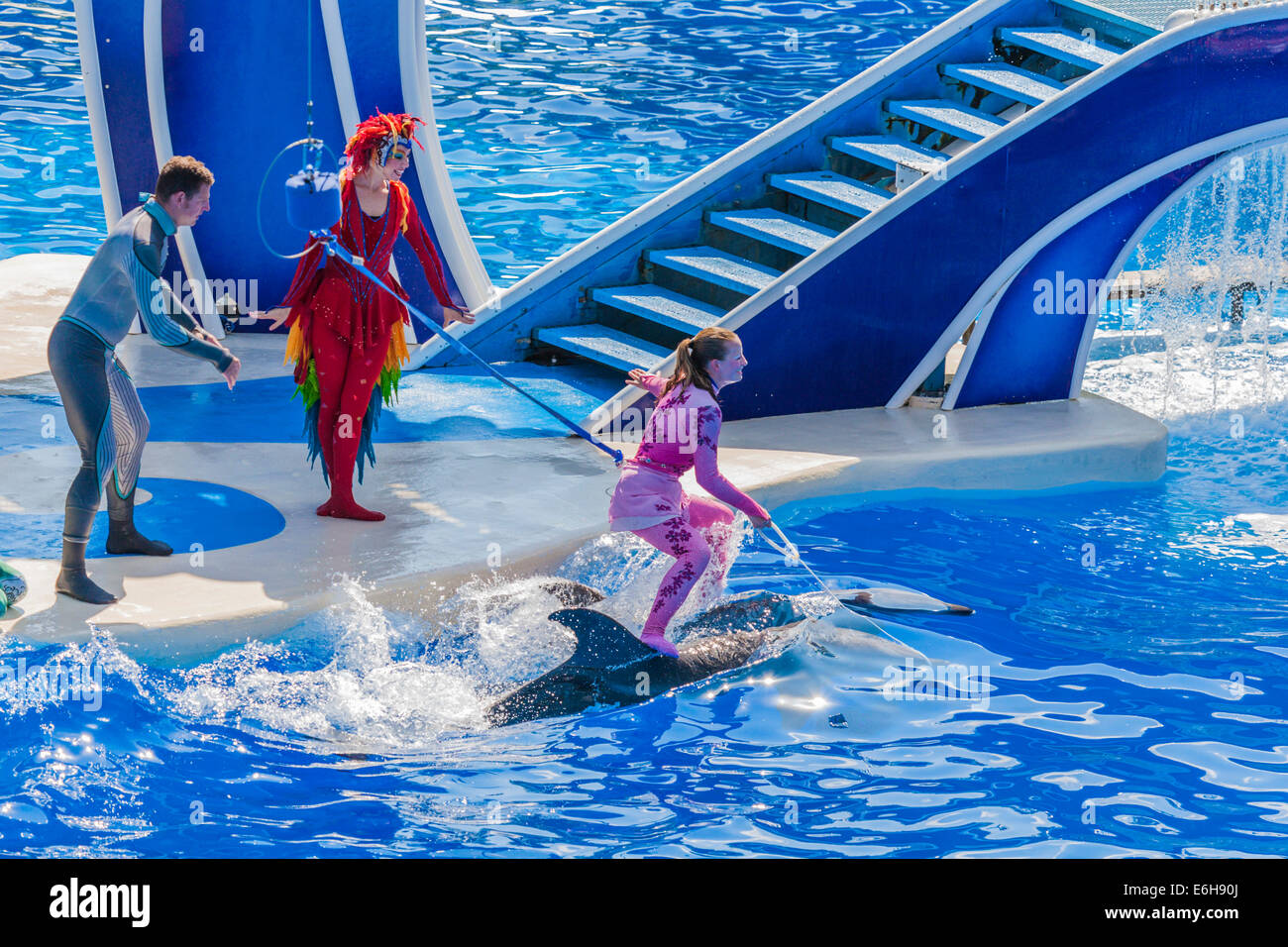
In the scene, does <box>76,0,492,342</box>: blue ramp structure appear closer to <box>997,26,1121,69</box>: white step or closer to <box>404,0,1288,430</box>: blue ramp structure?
<box>404,0,1288,430</box>: blue ramp structure

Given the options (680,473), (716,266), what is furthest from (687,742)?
(716,266)

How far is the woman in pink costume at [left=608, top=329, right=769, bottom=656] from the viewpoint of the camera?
519 cm

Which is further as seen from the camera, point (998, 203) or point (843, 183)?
point (843, 183)

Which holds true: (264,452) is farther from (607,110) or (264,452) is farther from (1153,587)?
(607,110)

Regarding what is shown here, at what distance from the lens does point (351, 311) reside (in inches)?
251

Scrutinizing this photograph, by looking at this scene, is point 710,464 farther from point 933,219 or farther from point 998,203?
point 998,203

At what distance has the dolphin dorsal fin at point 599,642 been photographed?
515 centimetres

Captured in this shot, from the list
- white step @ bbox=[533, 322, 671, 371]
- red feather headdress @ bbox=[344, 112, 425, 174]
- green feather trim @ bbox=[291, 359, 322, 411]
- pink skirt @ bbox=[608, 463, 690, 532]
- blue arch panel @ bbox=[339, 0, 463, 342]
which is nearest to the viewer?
pink skirt @ bbox=[608, 463, 690, 532]

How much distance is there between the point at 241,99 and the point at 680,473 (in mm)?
5823

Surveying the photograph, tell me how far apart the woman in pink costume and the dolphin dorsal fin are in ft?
0.37

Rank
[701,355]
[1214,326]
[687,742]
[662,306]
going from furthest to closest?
[1214,326], [662,306], [701,355], [687,742]

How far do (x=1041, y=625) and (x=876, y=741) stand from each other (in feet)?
4.79

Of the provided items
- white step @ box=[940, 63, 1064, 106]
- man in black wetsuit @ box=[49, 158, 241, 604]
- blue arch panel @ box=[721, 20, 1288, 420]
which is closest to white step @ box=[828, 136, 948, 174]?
white step @ box=[940, 63, 1064, 106]
